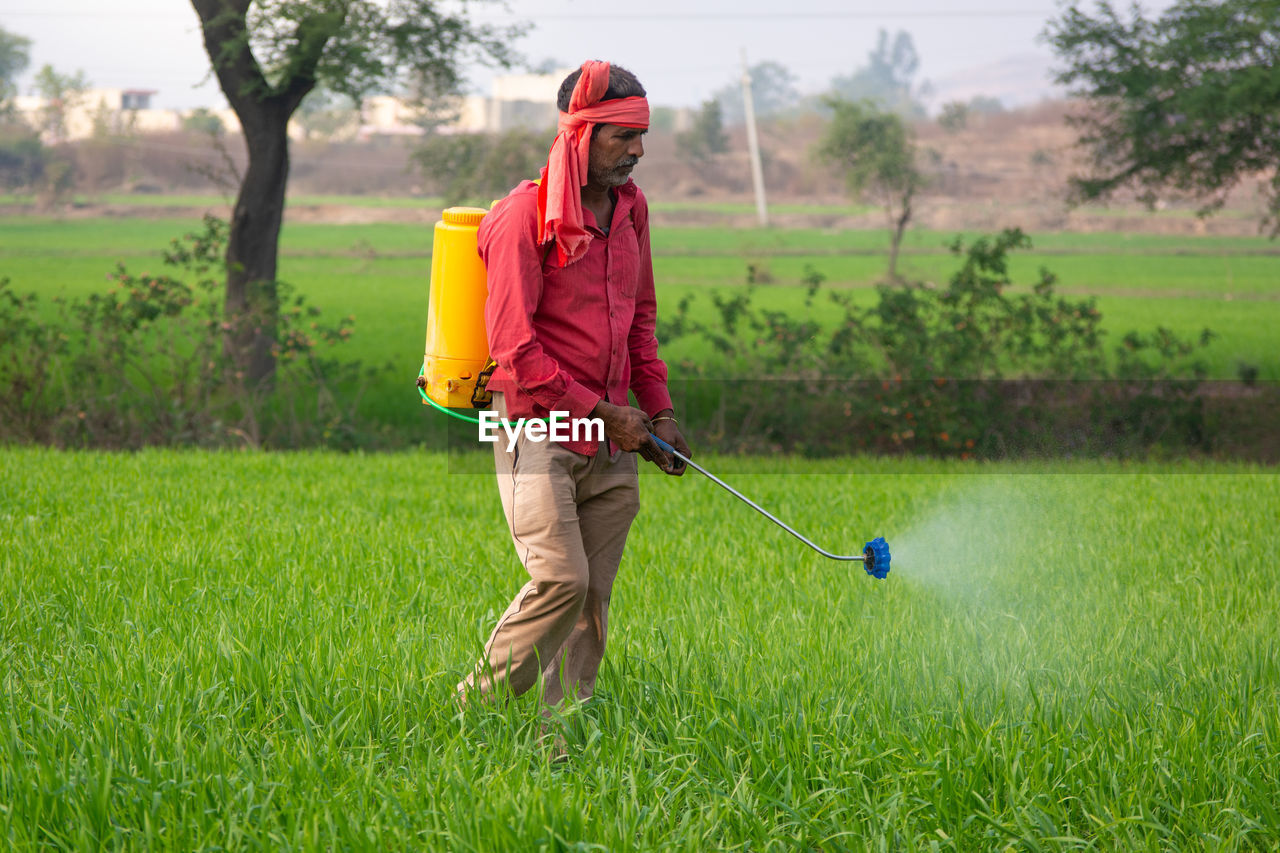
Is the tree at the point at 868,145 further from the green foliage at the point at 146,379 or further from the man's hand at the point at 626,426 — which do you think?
the man's hand at the point at 626,426

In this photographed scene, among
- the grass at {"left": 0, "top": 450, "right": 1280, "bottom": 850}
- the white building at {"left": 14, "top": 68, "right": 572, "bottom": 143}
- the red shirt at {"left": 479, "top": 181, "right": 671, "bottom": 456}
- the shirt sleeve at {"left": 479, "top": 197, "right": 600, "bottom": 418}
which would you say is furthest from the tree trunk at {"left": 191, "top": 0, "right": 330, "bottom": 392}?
the white building at {"left": 14, "top": 68, "right": 572, "bottom": 143}

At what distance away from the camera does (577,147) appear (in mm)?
3264

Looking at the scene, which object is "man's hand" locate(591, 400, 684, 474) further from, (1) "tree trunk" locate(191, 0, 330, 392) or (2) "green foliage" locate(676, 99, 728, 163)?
(2) "green foliage" locate(676, 99, 728, 163)

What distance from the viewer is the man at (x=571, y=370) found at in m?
3.25

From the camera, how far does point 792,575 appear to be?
5727mm

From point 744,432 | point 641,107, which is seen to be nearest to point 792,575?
point 641,107

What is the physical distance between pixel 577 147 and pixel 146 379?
352 inches

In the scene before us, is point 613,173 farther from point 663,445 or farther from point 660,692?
point 660,692

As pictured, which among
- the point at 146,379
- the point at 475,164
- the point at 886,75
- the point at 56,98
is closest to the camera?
the point at 146,379

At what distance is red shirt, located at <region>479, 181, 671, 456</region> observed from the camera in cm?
324

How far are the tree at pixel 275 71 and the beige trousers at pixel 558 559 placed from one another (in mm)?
8214

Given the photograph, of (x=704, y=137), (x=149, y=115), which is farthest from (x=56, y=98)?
(x=704, y=137)

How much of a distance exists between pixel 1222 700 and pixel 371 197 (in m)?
68.6

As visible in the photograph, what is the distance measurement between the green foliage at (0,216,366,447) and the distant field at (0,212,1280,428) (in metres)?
1.82
